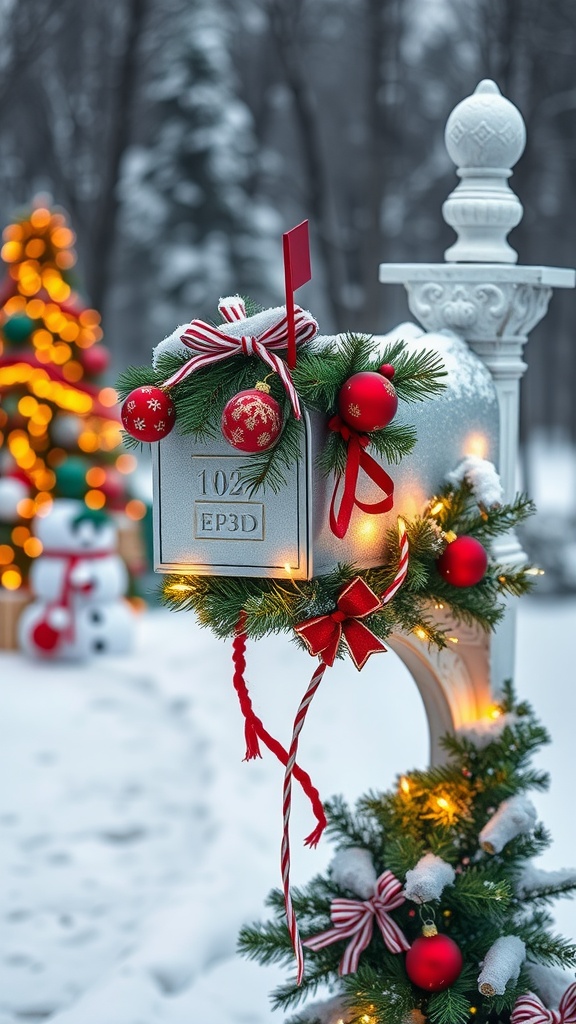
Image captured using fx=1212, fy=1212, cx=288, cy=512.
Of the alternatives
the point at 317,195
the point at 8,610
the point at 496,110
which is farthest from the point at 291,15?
the point at 496,110

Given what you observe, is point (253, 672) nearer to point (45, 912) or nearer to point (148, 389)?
point (45, 912)

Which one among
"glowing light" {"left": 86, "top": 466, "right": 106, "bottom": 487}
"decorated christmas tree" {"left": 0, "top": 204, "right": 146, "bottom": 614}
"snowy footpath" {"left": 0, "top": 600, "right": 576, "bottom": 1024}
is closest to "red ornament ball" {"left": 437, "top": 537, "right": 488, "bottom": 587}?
"snowy footpath" {"left": 0, "top": 600, "right": 576, "bottom": 1024}

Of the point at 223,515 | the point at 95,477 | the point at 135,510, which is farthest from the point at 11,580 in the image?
the point at 223,515

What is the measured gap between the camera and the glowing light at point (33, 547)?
7.11 m

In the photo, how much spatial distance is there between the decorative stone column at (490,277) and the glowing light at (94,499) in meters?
4.52

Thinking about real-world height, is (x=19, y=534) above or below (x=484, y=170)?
below

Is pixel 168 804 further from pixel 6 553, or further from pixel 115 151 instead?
pixel 115 151

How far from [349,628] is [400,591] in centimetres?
19

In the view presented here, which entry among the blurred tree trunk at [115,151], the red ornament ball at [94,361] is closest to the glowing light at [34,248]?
the red ornament ball at [94,361]

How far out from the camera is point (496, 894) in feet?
7.58

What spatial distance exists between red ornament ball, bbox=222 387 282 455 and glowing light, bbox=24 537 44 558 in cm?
536

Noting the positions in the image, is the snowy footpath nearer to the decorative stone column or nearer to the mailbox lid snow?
the decorative stone column

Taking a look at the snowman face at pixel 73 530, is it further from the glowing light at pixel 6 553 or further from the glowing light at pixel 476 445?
the glowing light at pixel 476 445

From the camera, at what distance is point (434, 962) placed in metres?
2.29
